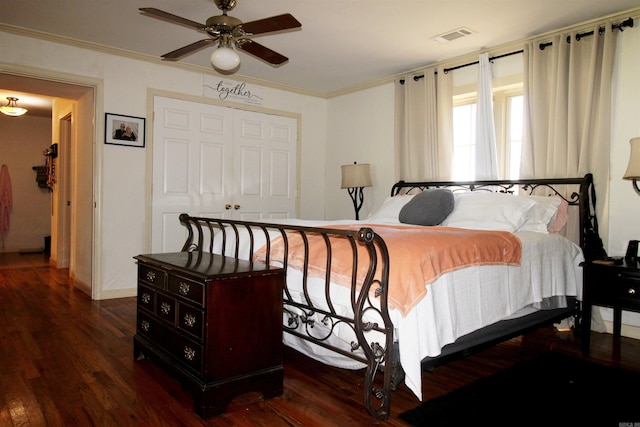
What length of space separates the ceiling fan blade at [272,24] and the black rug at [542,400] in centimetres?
227

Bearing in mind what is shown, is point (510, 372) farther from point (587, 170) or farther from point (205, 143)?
point (205, 143)

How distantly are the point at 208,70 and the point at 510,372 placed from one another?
417 centimetres

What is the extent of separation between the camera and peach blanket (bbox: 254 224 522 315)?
1.82 meters

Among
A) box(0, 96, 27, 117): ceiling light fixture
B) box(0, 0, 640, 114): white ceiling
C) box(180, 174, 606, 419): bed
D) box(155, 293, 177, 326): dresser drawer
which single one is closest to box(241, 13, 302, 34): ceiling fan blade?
box(0, 0, 640, 114): white ceiling

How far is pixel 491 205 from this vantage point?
312cm

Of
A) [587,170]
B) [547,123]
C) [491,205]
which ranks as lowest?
[491,205]

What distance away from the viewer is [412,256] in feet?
6.15

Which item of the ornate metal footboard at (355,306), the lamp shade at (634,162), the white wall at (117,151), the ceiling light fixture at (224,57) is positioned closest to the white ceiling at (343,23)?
the white wall at (117,151)

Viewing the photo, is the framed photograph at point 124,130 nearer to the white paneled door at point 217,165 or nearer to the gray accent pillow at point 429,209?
the white paneled door at point 217,165

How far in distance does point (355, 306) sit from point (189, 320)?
81cm

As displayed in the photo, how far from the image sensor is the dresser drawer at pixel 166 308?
2.17 metres

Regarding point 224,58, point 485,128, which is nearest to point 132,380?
point 224,58

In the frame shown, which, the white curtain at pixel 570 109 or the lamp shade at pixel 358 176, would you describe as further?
the lamp shade at pixel 358 176

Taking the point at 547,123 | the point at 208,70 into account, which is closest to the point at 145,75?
the point at 208,70
